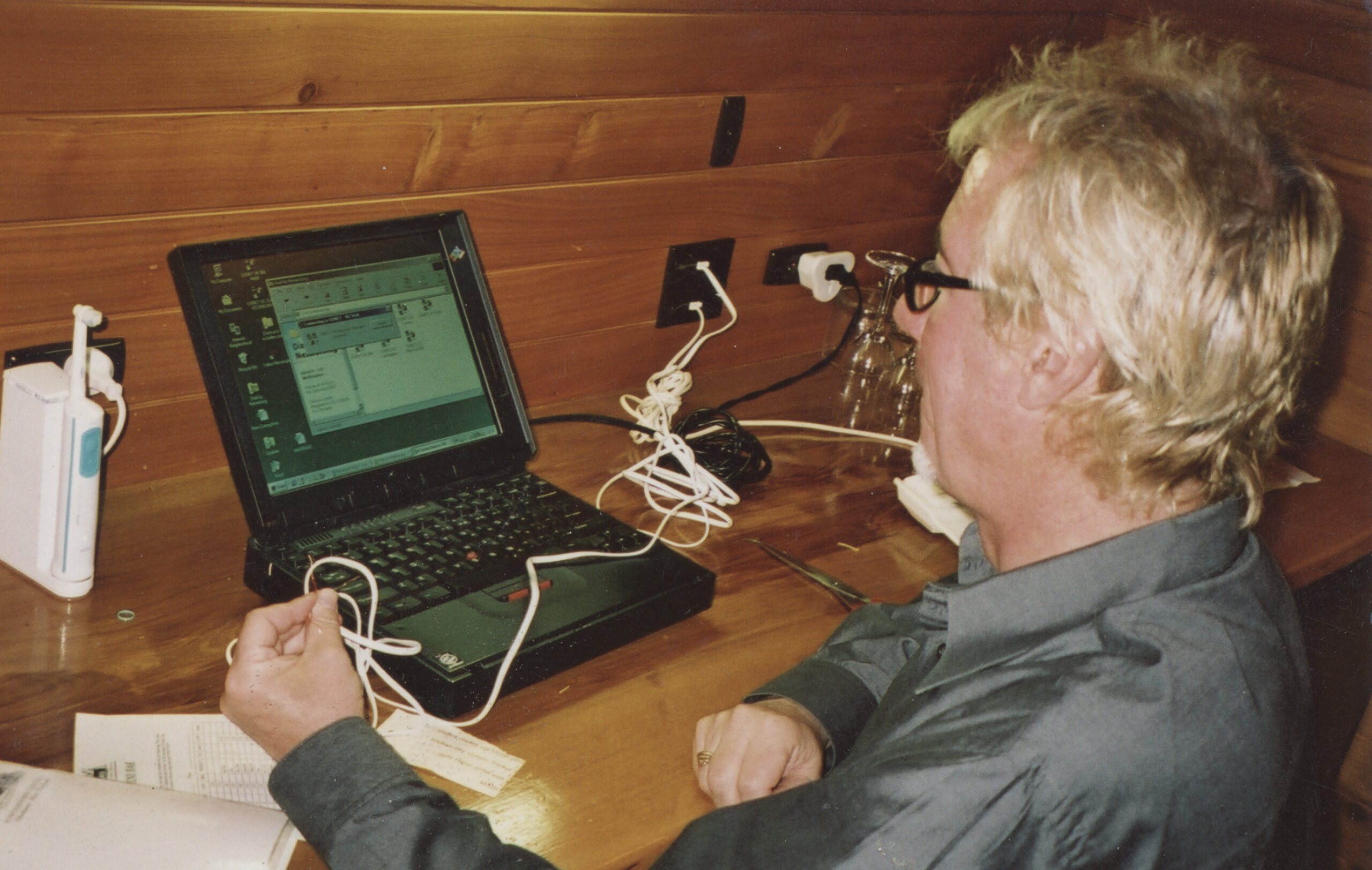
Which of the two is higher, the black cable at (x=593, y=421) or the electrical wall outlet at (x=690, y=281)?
the electrical wall outlet at (x=690, y=281)

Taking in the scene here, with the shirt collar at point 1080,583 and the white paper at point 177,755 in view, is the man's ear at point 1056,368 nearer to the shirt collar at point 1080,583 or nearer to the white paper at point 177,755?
the shirt collar at point 1080,583

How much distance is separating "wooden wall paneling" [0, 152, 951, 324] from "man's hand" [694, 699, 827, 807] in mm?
659

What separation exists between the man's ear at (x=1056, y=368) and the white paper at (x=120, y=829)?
64cm

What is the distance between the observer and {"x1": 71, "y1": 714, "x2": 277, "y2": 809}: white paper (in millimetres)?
863

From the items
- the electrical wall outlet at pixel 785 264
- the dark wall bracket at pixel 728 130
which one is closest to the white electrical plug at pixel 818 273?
Result: the electrical wall outlet at pixel 785 264

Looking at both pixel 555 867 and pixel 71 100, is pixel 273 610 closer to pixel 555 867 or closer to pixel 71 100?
pixel 555 867

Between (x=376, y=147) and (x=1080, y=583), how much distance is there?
83 centimetres

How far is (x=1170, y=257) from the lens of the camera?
801 mm

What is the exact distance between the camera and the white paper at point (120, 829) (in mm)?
730

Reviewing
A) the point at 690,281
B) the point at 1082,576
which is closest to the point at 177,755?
the point at 1082,576

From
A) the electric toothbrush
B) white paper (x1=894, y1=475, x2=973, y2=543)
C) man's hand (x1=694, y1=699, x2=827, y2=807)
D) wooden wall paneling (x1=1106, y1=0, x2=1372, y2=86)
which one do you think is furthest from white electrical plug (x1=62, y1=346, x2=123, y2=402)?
wooden wall paneling (x1=1106, y1=0, x2=1372, y2=86)

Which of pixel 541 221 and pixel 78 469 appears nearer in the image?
pixel 78 469

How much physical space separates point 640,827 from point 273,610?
→ 0.34 meters

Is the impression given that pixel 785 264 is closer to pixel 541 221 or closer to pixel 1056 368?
pixel 541 221
